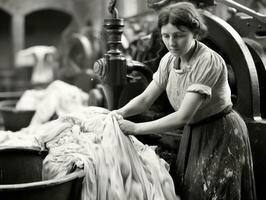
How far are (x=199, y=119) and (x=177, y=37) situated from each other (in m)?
0.51

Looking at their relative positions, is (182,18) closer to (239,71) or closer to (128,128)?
(128,128)

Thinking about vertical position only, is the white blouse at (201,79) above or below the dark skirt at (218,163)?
above

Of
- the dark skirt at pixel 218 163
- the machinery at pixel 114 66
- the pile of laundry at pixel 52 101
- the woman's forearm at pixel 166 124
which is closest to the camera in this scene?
the woman's forearm at pixel 166 124

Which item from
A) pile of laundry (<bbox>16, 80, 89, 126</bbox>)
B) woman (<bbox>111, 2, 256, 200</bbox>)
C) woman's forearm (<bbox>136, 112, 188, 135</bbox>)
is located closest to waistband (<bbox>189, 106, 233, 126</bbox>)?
woman (<bbox>111, 2, 256, 200</bbox>)

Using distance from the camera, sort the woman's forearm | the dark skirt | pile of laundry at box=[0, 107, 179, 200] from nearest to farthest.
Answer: pile of laundry at box=[0, 107, 179, 200]
the woman's forearm
the dark skirt

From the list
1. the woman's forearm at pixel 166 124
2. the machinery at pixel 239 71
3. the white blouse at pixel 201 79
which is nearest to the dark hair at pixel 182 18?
the white blouse at pixel 201 79

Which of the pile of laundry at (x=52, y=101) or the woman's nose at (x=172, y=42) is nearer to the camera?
the woman's nose at (x=172, y=42)

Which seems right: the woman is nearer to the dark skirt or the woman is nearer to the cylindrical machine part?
the dark skirt

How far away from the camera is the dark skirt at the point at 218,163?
2.47 meters

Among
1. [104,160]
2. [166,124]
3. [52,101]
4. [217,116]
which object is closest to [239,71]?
[217,116]

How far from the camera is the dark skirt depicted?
247cm

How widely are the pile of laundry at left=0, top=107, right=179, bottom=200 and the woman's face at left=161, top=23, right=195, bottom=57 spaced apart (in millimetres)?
559

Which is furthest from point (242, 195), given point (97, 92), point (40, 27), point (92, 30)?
point (40, 27)

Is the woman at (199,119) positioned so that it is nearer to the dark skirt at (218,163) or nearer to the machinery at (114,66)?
the dark skirt at (218,163)
